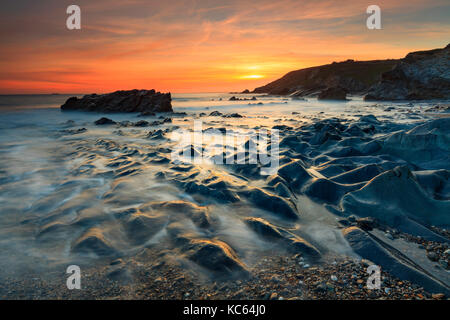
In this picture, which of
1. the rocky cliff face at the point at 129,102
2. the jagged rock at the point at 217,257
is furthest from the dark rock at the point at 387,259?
the rocky cliff face at the point at 129,102

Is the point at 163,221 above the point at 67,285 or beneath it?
above

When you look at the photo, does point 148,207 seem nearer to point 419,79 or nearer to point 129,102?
point 129,102

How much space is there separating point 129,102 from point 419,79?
4789 centimetres

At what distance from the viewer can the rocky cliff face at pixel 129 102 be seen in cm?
2820

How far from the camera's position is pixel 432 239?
10.5 ft

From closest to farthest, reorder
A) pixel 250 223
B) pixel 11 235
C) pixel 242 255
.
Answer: pixel 242 255 → pixel 11 235 → pixel 250 223

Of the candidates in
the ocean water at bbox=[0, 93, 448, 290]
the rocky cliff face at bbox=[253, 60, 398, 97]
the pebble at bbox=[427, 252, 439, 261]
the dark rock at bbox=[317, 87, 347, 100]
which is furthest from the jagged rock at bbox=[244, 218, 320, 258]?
the rocky cliff face at bbox=[253, 60, 398, 97]

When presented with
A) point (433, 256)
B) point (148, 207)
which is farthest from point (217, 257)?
Answer: point (433, 256)

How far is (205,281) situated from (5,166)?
27.2 feet

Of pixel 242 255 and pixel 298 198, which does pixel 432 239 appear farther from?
pixel 242 255

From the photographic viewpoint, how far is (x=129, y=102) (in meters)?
28.6

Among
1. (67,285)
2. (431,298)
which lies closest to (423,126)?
(431,298)

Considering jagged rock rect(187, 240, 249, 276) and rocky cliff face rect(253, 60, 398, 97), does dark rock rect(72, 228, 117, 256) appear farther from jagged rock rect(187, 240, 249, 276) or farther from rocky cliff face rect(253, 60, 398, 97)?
rocky cliff face rect(253, 60, 398, 97)
